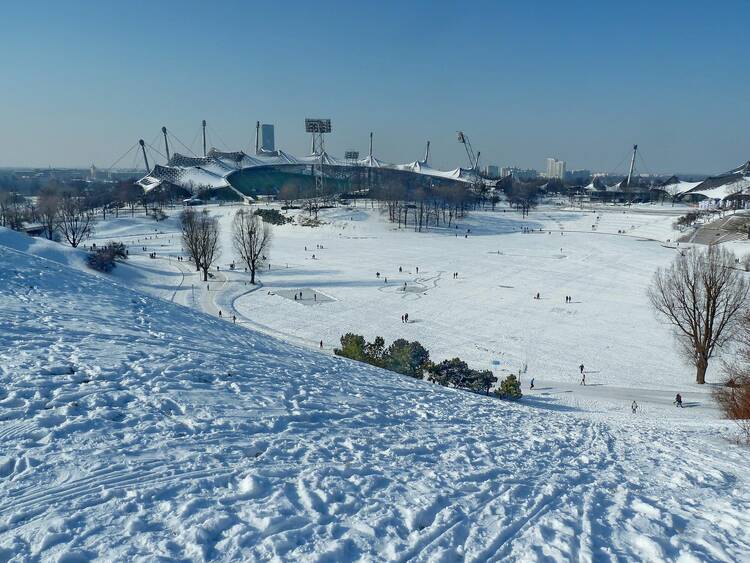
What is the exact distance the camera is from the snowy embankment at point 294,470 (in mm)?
3965

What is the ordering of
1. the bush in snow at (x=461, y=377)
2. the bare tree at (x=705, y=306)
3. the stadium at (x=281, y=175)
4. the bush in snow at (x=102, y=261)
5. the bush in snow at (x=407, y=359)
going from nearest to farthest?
the bush in snow at (x=461, y=377) < the bush in snow at (x=407, y=359) < the bare tree at (x=705, y=306) < the bush in snow at (x=102, y=261) < the stadium at (x=281, y=175)

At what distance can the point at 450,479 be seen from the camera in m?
5.55

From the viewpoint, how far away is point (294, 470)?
201 inches

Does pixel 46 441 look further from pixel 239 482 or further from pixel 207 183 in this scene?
pixel 207 183

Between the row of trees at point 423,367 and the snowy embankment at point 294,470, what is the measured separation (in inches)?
203

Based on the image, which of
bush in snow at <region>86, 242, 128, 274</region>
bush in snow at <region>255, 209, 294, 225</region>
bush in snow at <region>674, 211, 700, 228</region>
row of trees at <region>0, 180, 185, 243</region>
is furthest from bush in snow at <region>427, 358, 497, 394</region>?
bush in snow at <region>674, 211, 700, 228</region>

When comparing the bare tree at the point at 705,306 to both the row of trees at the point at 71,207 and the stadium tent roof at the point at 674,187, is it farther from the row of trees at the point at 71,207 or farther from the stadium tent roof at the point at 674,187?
the stadium tent roof at the point at 674,187

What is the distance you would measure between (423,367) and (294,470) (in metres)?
10.9

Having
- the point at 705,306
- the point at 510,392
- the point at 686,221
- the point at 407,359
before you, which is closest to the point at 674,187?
the point at 686,221

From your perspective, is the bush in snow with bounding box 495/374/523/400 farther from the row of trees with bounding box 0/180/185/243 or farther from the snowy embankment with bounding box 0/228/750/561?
the row of trees with bounding box 0/180/185/243

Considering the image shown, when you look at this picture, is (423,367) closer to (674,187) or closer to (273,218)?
(273,218)

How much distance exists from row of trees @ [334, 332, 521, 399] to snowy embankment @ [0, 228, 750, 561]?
5165mm

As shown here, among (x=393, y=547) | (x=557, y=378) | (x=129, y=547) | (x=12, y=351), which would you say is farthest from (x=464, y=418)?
(x=557, y=378)

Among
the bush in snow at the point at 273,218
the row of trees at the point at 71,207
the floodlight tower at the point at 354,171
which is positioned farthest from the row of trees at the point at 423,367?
the floodlight tower at the point at 354,171
